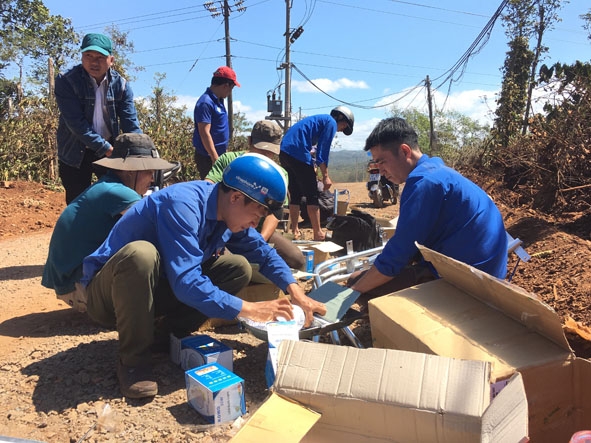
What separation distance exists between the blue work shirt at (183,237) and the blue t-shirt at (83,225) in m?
0.29

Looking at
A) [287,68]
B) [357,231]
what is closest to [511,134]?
[357,231]

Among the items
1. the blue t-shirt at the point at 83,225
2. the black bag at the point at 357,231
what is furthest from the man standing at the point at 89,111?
the black bag at the point at 357,231

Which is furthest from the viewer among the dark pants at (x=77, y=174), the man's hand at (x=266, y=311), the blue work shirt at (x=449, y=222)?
the dark pants at (x=77, y=174)

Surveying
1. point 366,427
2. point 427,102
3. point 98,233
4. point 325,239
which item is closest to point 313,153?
point 325,239

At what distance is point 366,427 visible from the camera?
153 cm

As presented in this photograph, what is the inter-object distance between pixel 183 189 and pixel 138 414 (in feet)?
3.47

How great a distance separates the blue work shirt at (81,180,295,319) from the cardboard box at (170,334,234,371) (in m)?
0.23

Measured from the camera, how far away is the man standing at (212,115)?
4848 millimetres

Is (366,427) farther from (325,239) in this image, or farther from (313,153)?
(313,153)

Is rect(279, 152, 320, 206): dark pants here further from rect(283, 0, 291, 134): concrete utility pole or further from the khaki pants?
rect(283, 0, 291, 134): concrete utility pole

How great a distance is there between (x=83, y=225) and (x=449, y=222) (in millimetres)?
2046

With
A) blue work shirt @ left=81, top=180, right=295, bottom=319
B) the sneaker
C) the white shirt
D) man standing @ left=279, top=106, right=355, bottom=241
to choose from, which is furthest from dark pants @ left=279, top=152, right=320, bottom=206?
the sneaker

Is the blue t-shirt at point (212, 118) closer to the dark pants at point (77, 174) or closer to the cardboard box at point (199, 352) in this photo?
the dark pants at point (77, 174)

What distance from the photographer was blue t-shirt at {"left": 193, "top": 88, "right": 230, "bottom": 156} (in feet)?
15.9
